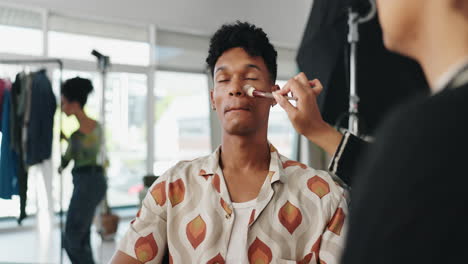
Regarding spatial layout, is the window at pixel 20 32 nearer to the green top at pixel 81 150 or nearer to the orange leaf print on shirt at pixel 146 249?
the green top at pixel 81 150

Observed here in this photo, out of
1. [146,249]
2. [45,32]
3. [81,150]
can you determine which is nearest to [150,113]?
[45,32]

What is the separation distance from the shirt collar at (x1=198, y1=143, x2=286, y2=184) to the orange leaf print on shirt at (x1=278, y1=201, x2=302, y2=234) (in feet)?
0.31

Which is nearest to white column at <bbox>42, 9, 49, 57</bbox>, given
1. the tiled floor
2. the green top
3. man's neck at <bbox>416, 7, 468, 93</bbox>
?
the tiled floor

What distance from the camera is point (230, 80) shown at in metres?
1.36

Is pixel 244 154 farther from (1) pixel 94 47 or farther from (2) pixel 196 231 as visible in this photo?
(1) pixel 94 47

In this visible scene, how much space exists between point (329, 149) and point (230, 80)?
540 millimetres

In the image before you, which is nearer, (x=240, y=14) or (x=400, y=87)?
(x=400, y=87)

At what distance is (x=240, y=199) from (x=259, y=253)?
189mm

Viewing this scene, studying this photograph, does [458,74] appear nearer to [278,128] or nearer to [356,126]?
[356,126]

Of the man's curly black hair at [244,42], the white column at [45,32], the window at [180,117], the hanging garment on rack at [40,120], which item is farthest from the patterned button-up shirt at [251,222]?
the window at [180,117]

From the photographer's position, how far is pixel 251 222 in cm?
116

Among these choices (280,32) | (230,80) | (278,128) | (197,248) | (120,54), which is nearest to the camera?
(197,248)

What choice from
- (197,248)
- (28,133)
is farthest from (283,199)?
(28,133)

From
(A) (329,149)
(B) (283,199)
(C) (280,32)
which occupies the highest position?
(C) (280,32)
